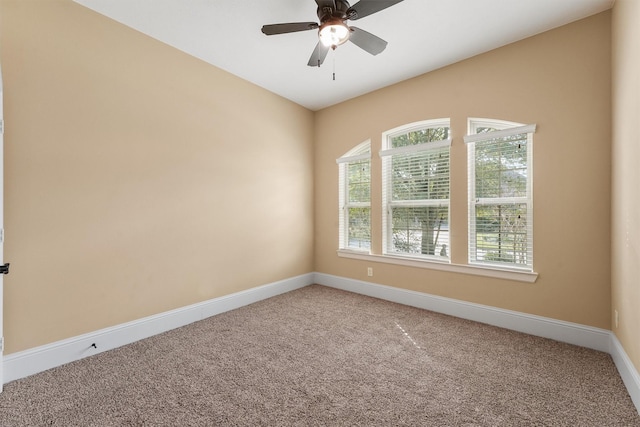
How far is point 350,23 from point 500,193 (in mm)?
2339

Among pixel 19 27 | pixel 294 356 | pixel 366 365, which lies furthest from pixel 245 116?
pixel 366 365

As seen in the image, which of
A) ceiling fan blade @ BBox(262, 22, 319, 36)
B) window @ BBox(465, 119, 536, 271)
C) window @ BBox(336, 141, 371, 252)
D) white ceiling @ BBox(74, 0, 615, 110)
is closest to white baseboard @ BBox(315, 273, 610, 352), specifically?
window @ BBox(465, 119, 536, 271)

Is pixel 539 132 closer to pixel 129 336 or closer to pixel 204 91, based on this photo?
pixel 204 91

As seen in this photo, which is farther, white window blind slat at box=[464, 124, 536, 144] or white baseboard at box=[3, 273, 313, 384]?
white window blind slat at box=[464, 124, 536, 144]

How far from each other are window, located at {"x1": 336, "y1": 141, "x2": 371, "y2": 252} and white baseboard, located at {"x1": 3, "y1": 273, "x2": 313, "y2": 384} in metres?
1.65

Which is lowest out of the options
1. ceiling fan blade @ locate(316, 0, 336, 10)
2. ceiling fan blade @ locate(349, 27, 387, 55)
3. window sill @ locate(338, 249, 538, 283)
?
window sill @ locate(338, 249, 538, 283)

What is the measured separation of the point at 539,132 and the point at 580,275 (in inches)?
54.9

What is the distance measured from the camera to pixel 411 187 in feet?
12.3

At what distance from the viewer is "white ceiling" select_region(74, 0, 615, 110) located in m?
2.38

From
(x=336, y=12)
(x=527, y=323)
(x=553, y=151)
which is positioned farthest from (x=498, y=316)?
(x=336, y=12)

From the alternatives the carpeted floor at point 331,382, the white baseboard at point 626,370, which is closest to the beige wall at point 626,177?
the white baseboard at point 626,370

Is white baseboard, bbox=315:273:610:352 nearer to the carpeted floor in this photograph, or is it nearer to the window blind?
the carpeted floor

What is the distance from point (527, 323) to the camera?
2791 millimetres

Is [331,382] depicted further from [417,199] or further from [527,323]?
[417,199]
